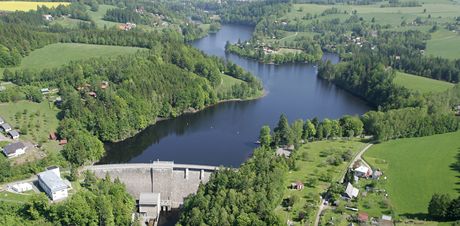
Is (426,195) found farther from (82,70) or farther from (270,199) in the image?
(82,70)

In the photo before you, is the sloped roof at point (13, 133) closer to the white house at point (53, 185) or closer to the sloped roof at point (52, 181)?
the white house at point (53, 185)

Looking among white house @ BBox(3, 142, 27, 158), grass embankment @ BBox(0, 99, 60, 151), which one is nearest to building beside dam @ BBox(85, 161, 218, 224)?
white house @ BBox(3, 142, 27, 158)

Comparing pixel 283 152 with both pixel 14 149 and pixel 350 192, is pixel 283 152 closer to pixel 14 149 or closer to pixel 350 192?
pixel 350 192

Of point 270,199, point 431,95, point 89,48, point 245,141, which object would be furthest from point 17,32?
point 431,95

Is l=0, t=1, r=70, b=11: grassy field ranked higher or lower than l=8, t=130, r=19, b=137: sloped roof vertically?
higher

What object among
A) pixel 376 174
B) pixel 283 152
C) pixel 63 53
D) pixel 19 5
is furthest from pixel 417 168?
pixel 19 5

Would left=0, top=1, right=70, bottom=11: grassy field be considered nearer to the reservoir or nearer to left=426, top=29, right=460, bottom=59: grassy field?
the reservoir

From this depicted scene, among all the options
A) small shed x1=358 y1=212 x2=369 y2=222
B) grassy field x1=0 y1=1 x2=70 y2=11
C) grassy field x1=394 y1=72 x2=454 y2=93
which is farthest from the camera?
grassy field x1=0 y1=1 x2=70 y2=11
